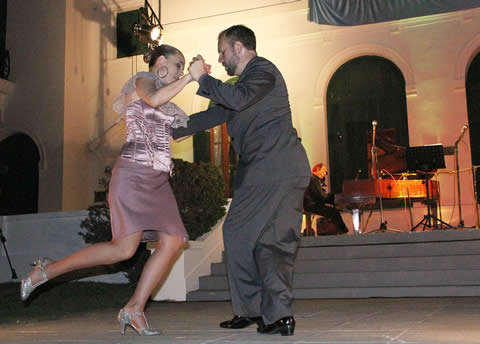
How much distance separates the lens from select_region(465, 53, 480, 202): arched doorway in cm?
1184

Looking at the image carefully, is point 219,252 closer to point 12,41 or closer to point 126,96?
point 126,96

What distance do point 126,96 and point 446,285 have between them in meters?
A: 4.63

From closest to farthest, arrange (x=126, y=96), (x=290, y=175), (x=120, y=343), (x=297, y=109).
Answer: (x=120, y=343) → (x=290, y=175) → (x=126, y=96) → (x=297, y=109)

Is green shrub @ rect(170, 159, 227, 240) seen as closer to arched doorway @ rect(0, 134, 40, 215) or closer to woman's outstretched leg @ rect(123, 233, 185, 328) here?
woman's outstretched leg @ rect(123, 233, 185, 328)

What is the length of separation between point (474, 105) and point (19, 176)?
36.3 ft

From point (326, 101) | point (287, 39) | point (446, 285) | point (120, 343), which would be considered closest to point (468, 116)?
point (326, 101)

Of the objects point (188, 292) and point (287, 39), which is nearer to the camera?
point (188, 292)

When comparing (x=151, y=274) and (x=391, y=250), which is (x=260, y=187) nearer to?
(x=151, y=274)

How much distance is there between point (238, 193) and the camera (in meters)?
3.73

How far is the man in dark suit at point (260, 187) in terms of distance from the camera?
3.46 metres

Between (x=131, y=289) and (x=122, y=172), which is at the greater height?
(x=122, y=172)

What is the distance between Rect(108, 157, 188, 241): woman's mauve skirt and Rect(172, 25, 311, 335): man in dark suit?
402 millimetres

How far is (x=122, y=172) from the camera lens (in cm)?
374

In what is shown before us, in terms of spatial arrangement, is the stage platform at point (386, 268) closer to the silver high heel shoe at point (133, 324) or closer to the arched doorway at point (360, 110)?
the silver high heel shoe at point (133, 324)
